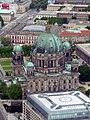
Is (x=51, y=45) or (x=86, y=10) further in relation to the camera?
(x=86, y=10)

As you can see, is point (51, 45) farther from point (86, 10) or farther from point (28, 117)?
point (86, 10)

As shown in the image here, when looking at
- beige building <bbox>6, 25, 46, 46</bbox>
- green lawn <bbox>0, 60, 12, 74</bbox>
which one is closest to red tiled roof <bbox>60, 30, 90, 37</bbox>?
beige building <bbox>6, 25, 46, 46</bbox>

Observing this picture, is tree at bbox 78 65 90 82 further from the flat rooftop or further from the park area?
the park area

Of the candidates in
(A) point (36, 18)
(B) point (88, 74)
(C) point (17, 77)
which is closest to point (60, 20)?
(A) point (36, 18)

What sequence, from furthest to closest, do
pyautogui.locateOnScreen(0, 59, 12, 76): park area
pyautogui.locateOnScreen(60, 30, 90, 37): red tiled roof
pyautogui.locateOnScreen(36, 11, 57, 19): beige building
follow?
pyautogui.locateOnScreen(36, 11, 57, 19): beige building → pyautogui.locateOnScreen(60, 30, 90, 37): red tiled roof → pyautogui.locateOnScreen(0, 59, 12, 76): park area

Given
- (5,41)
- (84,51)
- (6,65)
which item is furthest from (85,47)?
(5,41)

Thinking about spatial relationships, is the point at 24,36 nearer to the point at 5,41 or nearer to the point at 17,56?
the point at 5,41
